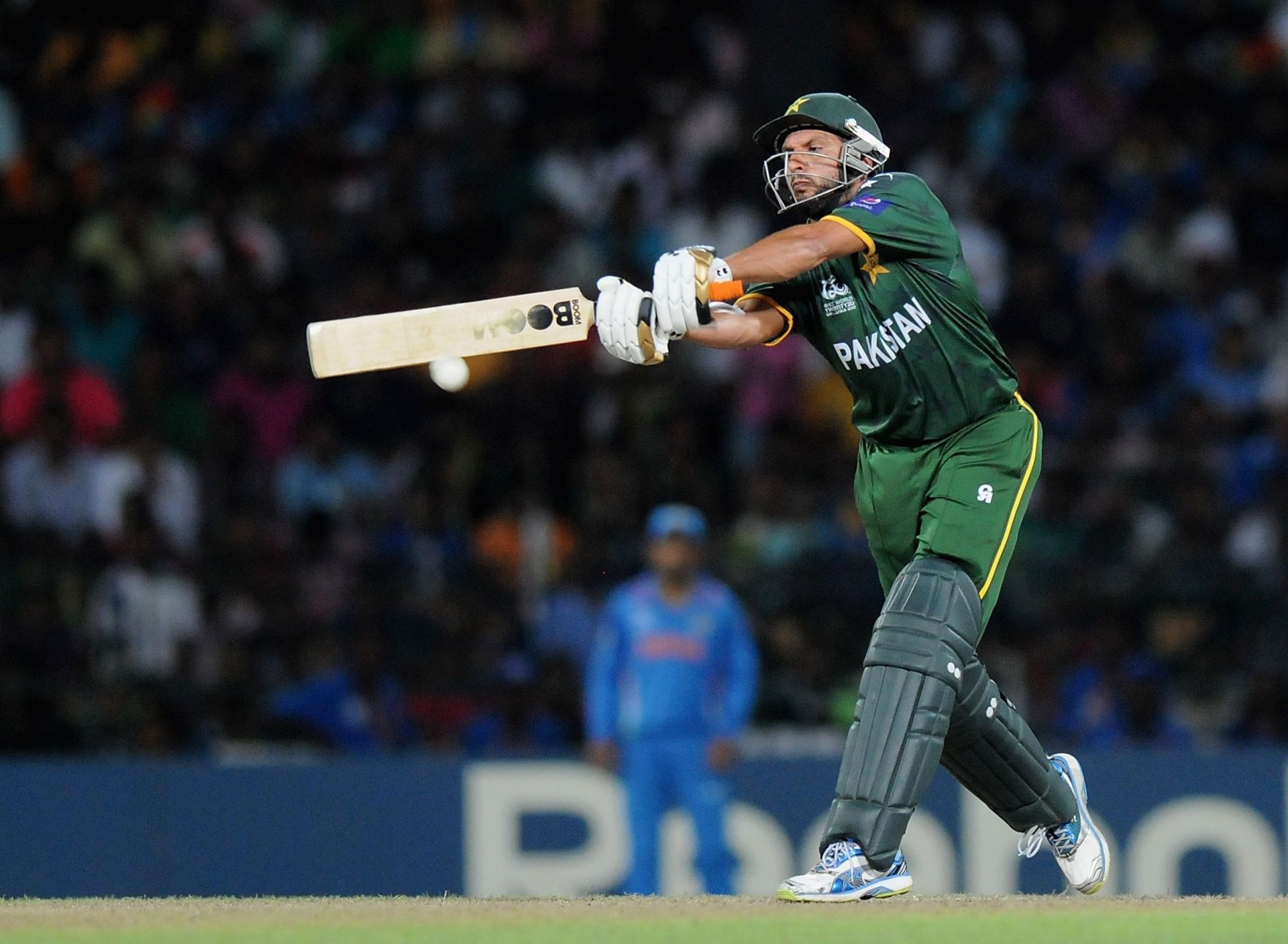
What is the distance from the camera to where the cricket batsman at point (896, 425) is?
209 inches

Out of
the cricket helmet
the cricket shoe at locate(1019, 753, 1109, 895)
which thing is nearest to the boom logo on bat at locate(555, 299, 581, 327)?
the cricket helmet

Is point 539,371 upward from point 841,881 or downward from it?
upward

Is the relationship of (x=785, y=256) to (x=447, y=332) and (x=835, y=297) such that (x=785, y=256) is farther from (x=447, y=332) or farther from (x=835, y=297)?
(x=447, y=332)

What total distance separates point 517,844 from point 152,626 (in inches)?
76.5

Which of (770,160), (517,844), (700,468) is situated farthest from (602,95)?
(770,160)

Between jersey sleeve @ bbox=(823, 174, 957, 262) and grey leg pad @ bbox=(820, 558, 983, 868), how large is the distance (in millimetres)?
819

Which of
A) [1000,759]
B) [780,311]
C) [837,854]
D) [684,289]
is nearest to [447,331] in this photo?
[684,289]

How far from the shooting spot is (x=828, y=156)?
5.64 meters

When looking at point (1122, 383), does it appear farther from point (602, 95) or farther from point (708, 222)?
point (602, 95)

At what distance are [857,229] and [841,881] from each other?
5.25 ft

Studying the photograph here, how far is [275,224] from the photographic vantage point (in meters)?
11.9

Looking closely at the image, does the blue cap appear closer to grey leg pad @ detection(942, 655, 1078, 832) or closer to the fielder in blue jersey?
the fielder in blue jersey

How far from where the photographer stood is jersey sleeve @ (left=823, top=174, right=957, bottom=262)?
539 centimetres

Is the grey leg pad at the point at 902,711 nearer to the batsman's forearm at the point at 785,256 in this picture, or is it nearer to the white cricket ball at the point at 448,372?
the batsman's forearm at the point at 785,256
